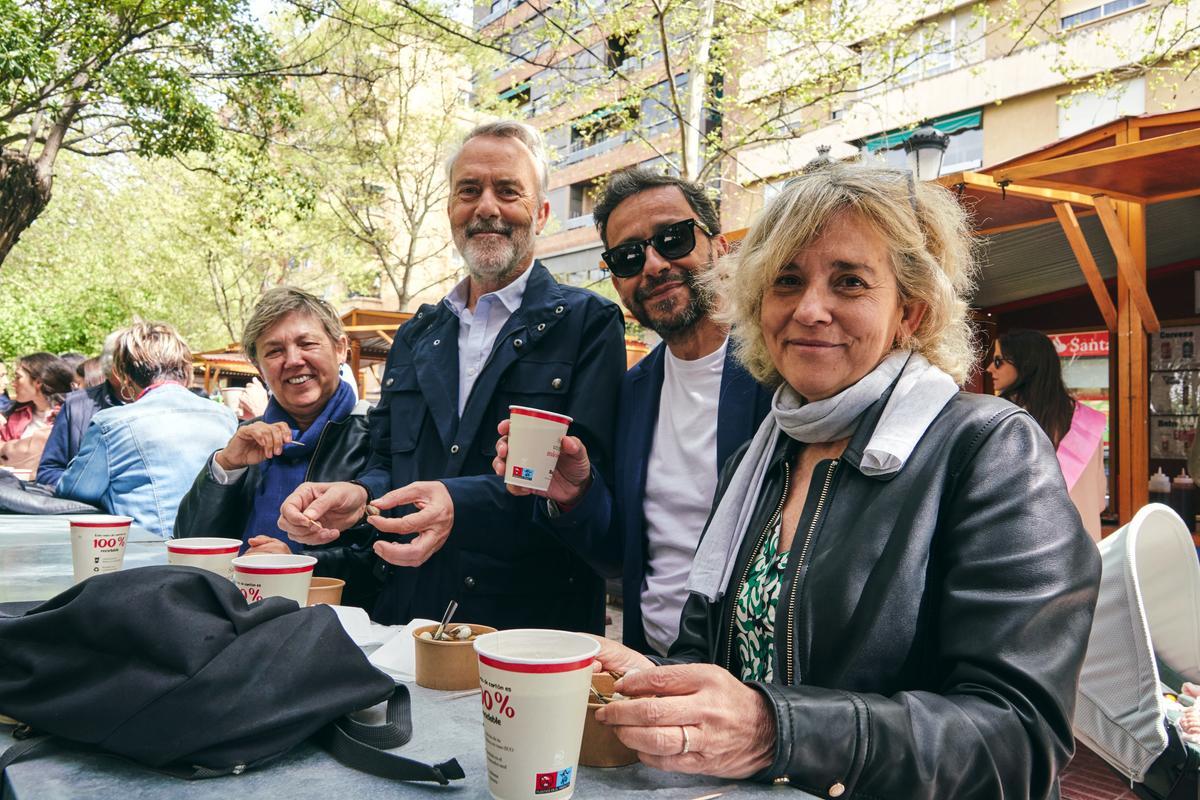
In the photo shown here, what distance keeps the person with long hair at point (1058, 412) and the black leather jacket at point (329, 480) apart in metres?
3.82

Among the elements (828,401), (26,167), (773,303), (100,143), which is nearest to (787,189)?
(773,303)

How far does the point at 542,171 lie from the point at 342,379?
1.19 m

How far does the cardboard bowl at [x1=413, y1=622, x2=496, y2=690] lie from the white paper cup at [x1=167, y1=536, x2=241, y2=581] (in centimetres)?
51

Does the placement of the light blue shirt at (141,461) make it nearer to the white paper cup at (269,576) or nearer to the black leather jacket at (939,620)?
the white paper cup at (269,576)

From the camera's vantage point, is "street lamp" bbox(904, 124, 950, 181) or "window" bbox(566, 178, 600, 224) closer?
"street lamp" bbox(904, 124, 950, 181)

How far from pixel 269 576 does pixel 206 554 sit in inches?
9.3

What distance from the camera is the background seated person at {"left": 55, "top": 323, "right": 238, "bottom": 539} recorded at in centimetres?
400

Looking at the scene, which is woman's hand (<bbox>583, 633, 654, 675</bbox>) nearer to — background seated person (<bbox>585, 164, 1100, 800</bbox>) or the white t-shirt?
background seated person (<bbox>585, 164, 1100, 800</bbox>)

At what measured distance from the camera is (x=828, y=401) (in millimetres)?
1781

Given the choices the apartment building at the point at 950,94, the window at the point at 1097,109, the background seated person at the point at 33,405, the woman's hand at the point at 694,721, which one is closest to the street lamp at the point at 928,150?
the woman's hand at the point at 694,721

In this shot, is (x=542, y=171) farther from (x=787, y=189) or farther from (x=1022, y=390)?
(x=1022, y=390)

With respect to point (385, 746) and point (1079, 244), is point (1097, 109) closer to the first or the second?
point (1079, 244)

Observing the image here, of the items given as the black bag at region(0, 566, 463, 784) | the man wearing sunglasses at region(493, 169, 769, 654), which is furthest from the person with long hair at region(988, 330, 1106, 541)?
the black bag at region(0, 566, 463, 784)

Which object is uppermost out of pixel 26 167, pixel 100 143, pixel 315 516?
pixel 100 143
